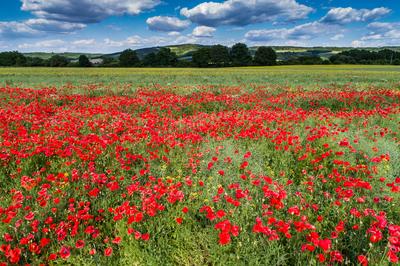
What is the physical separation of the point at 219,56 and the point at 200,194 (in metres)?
80.7

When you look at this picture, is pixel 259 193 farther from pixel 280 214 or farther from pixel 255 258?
pixel 255 258

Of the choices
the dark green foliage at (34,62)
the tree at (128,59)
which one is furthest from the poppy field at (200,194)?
the dark green foliage at (34,62)

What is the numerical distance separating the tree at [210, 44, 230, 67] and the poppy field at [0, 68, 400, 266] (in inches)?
2918

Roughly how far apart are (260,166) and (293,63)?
78.4 m

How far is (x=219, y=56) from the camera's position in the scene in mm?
80625

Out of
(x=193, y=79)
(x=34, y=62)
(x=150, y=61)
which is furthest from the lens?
(x=150, y=61)

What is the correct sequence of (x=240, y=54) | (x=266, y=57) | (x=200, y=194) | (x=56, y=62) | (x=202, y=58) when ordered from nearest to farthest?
(x=200, y=194) → (x=56, y=62) → (x=202, y=58) → (x=266, y=57) → (x=240, y=54)

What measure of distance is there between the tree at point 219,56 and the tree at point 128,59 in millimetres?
23725

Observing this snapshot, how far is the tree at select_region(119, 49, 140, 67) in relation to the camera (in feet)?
267

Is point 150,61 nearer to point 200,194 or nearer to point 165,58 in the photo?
point 165,58

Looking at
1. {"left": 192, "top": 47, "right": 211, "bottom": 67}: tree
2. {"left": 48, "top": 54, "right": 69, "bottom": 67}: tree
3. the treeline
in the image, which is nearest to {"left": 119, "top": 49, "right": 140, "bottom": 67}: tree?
the treeline

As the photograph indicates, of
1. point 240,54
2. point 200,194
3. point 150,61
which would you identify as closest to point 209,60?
point 240,54

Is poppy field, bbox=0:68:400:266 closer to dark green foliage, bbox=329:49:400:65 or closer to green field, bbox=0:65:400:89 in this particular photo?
green field, bbox=0:65:400:89

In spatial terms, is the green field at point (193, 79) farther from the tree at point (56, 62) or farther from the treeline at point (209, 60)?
the tree at point (56, 62)
